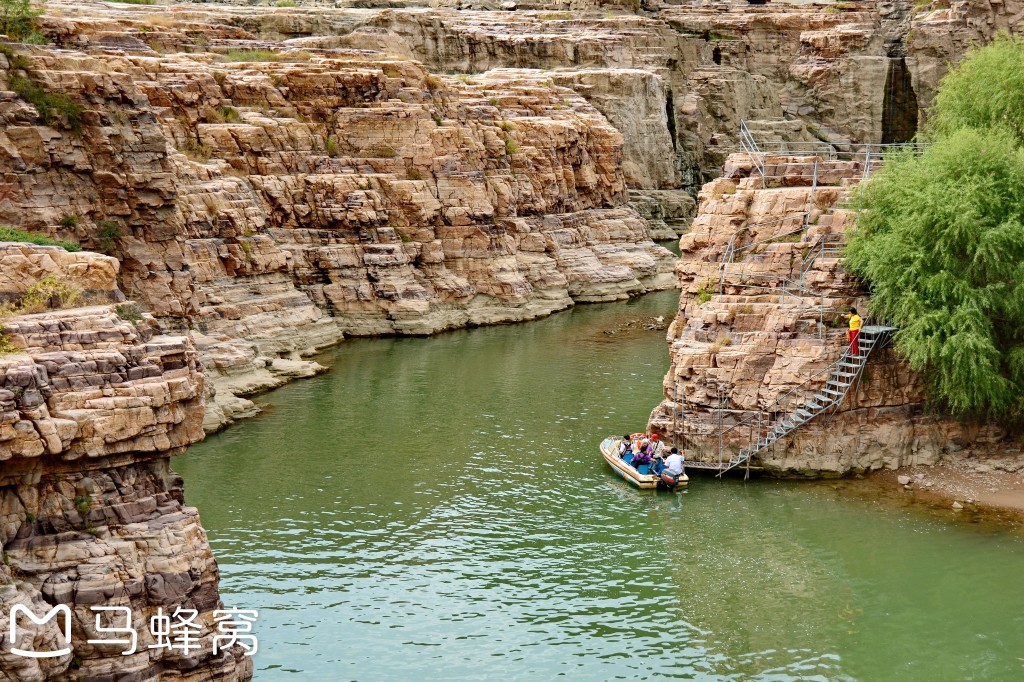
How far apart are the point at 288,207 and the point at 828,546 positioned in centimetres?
3606

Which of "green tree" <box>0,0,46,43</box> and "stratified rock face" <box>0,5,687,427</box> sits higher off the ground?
"green tree" <box>0,0,46,43</box>

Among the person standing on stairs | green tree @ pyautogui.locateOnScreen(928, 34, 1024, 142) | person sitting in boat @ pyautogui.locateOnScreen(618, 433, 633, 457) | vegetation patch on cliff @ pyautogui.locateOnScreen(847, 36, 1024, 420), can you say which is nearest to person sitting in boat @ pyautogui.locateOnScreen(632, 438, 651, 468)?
person sitting in boat @ pyautogui.locateOnScreen(618, 433, 633, 457)

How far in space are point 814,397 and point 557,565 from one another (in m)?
10.0

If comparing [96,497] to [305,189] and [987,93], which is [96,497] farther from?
[305,189]

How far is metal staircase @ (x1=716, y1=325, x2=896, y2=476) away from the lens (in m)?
36.7

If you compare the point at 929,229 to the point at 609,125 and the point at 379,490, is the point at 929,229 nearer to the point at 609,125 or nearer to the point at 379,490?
the point at 379,490

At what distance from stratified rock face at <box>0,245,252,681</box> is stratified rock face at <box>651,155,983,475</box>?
1890cm

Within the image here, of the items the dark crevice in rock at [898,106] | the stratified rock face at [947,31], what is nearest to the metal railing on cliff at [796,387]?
the stratified rock face at [947,31]

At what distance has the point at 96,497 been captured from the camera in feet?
71.1

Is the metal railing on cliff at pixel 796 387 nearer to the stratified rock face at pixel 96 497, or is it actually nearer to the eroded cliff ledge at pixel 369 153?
the eroded cliff ledge at pixel 369 153

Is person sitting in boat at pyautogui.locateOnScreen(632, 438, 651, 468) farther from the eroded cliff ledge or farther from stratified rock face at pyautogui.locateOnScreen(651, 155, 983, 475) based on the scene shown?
the eroded cliff ledge

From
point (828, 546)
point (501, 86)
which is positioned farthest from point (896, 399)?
point (501, 86)

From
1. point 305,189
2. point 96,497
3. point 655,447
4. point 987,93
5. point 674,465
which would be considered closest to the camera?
point 96,497

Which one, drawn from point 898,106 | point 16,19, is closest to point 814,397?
point 16,19
